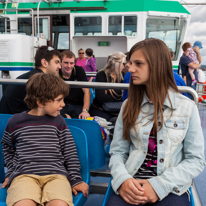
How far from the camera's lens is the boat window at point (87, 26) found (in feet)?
26.4

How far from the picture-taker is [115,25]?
797 centimetres

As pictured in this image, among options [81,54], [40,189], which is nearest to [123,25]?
[81,54]

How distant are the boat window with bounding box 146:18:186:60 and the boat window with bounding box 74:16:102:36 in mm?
1663

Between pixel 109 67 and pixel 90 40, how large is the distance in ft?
16.4

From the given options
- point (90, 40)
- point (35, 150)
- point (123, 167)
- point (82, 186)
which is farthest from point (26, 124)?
point (90, 40)

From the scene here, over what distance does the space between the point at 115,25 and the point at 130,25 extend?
1.63 ft

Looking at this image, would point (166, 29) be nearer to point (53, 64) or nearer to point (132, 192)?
point (53, 64)

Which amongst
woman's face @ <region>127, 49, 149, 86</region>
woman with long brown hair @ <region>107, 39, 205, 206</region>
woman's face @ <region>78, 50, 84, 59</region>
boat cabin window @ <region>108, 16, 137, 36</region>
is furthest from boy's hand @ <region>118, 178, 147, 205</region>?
boat cabin window @ <region>108, 16, 137, 36</region>

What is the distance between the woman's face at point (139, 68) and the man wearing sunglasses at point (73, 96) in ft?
4.92

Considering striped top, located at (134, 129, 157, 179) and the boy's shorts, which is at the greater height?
striped top, located at (134, 129, 157, 179)

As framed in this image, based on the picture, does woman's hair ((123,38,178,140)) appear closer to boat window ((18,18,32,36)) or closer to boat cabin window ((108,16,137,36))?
boat cabin window ((108,16,137,36))

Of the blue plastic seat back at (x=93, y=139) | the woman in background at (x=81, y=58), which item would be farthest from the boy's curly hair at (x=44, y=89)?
the woman in background at (x=81, y=58)

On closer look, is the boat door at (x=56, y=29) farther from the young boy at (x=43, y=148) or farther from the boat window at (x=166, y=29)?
the young boy at (x=43, y=148)

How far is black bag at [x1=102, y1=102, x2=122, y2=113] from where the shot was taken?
9.68 ft
